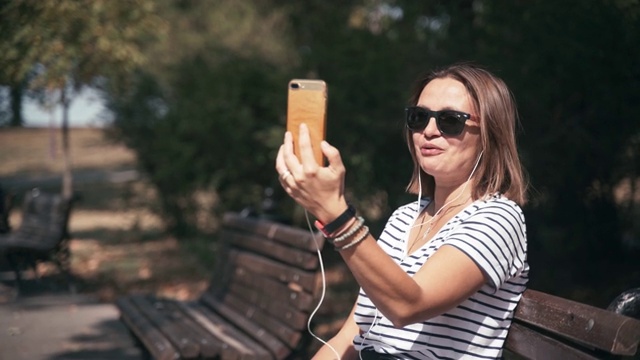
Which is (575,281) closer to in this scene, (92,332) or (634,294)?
(92,332)

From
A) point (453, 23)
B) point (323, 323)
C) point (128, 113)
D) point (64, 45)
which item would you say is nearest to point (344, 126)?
point (453, 23)

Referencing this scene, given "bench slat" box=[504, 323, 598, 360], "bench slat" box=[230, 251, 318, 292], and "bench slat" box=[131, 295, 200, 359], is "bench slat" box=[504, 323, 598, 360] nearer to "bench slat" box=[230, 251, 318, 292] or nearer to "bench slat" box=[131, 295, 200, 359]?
"bench slat" box=[230, 251, 318, 292]

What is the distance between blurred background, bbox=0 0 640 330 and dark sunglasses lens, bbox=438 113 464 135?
1.13 meters

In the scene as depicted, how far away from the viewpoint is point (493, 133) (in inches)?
107

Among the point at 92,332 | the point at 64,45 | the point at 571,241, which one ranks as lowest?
the point at 92,332

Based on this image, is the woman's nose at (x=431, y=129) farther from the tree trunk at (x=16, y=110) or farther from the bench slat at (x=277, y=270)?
the tree trunk at (x=16, y=110)

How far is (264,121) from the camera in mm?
10188

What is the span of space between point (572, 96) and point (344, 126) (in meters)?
2.73

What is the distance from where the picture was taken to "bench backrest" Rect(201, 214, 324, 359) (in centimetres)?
433

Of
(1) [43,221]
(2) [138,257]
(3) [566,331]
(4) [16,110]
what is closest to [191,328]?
(3) [566,331]

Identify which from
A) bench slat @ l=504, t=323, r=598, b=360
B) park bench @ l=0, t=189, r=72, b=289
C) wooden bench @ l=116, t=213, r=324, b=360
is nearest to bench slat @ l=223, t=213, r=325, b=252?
wooden bench @ l=116, t=213, r=324, b=360

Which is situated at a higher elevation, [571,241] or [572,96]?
[572,96]

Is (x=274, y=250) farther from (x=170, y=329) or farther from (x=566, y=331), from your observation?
(x=566, y=331)

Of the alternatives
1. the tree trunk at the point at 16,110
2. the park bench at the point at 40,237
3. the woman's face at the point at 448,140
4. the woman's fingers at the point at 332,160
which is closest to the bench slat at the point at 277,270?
the woman's face at the point at 448,140
